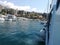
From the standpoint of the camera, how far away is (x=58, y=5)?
5430 mm

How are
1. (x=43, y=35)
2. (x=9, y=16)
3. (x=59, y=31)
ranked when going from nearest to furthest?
(x=59, y=31) → (x=43, y=35) → (x=9, y=16)

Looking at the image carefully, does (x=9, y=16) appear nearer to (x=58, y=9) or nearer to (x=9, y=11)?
(x=9, y=11)

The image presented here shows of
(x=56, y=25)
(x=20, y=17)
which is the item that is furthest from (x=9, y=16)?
(x=56, y=25)

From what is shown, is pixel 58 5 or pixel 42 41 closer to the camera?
pixel 58 5

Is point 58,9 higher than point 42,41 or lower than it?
higher

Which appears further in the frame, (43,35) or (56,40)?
(43,35)

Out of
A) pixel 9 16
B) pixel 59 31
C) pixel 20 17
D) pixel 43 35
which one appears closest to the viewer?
pixel 59 31

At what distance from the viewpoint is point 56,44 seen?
17.3 ft

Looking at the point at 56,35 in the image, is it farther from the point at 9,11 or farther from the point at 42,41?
the point at 9,11

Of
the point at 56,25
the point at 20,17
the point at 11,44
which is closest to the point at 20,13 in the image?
the point at 20,17

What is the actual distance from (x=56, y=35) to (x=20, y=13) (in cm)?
6035

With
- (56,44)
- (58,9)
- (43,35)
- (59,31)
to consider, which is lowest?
(43,35)

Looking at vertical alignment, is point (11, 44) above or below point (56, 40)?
below

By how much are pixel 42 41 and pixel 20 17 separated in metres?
47.2
